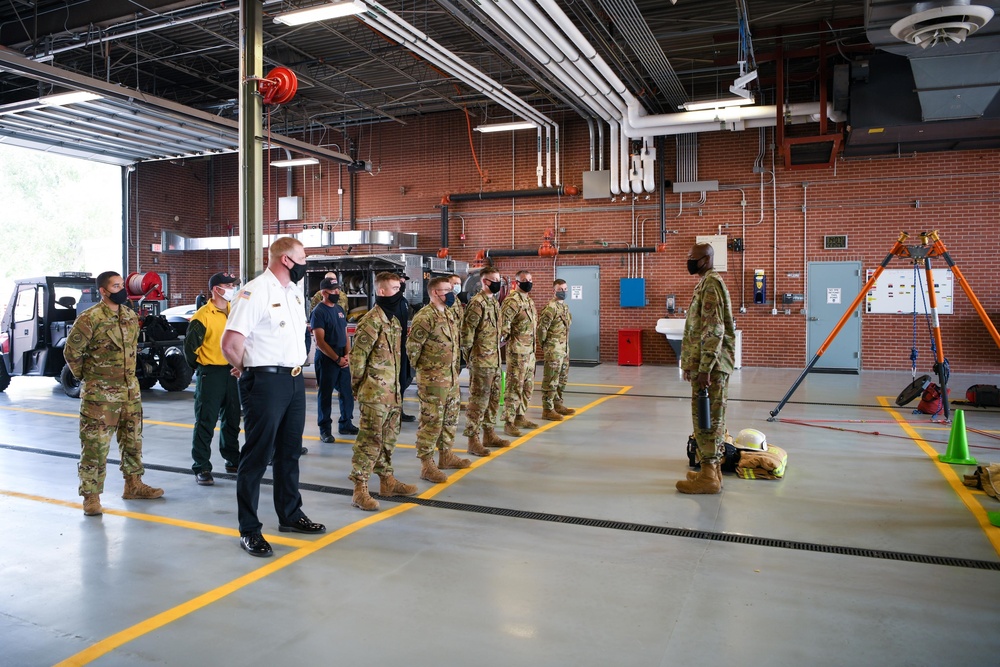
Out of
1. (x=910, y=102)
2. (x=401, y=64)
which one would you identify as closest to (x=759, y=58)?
(x=910, y=102)

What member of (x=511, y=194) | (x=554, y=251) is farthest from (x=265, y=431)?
(x=511, y=194)

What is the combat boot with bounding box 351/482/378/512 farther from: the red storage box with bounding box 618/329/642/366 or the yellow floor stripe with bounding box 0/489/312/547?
the red storage box with bounding box 618/329/642/366

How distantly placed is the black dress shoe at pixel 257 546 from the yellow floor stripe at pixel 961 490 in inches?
177

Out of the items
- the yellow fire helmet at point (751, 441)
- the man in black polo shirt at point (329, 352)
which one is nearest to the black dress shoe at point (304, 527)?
the man in black polo shirt at point (329, 352)

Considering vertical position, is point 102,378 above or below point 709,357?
below

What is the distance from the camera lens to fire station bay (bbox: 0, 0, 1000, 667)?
137 inches

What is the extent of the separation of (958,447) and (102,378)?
7.49 m

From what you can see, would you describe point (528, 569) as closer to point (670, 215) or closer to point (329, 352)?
point (329, 352)

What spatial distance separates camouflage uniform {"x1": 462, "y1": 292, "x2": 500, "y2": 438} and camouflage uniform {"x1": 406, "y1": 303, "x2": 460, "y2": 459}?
1.05 metres

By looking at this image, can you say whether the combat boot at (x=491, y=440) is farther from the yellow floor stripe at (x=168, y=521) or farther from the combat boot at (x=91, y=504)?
the combat boot at (x=91, y=504)

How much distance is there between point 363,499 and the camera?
5.03 metres

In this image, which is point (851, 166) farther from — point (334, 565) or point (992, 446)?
point (334, 565)

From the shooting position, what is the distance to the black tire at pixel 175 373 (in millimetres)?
11844

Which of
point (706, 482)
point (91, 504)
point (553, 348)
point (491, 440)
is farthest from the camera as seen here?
point (553, 348)
